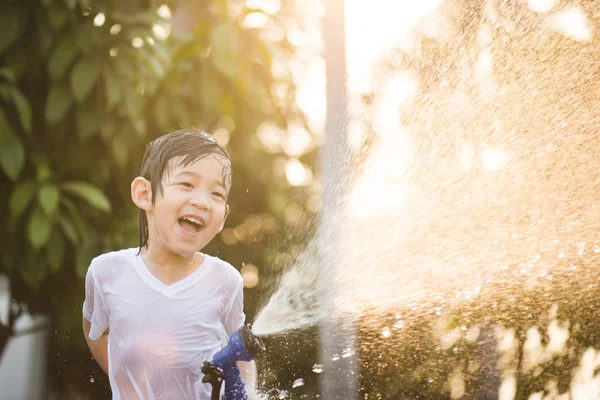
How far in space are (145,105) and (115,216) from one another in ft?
0.72

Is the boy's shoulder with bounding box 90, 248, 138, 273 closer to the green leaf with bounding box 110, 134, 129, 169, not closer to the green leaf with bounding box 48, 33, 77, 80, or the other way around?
the green leaf with bounding box 110, 134, 129, 169

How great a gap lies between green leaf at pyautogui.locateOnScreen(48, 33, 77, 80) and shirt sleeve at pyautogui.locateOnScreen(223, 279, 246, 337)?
0.55m

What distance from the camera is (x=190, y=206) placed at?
937mm

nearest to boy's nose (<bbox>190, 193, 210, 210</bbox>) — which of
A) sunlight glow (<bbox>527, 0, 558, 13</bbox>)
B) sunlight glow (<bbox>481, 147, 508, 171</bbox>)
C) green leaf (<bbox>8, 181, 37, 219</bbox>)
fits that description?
green leaf (<bbox>8, 181, 37, 219</bbox>)

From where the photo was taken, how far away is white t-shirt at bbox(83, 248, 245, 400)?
3.15 feet

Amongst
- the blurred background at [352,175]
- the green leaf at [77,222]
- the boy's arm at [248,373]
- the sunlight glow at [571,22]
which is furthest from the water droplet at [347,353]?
the sunlight glow at [571,22]

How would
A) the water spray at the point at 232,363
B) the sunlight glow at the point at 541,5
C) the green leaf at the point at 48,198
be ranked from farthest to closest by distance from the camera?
1. the sunlight glow at the point at 541,5
2. the green leaf at the point at 48,198
3. the water spray at the point at 232,363

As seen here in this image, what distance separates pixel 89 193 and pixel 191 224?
1.11 feet

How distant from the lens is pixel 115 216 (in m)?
1.22

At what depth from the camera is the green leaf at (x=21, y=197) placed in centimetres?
117

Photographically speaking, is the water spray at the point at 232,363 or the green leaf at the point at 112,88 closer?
the water spray at the point at 232,363

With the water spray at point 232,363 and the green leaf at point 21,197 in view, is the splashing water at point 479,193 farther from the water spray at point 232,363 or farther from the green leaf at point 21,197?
the green leaf at point 21,197

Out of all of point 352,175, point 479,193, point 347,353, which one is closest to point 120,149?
point 352,175

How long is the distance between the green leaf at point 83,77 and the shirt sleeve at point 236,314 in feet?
1.58
